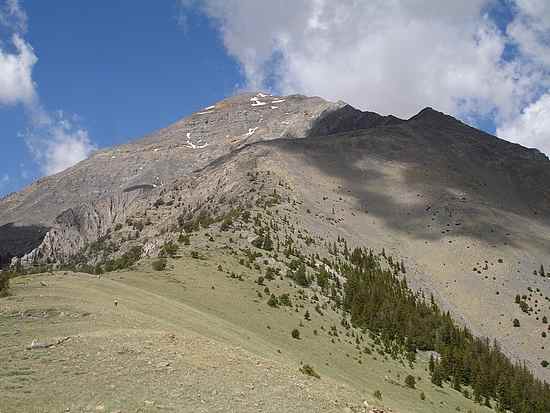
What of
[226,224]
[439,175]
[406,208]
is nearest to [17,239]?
[406,208]

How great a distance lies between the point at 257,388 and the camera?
17.7 meters

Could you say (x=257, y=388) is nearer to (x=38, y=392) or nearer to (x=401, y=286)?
(x=38, y=392)

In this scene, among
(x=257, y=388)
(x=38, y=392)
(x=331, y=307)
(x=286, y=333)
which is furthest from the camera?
(x=331, y=307)

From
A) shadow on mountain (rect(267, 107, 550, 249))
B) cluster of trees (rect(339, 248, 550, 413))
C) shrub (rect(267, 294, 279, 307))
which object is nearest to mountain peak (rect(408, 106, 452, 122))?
shadow on mountain (rect(267, 107, 550, 249))

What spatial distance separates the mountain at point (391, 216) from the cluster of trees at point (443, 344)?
15.2 ft

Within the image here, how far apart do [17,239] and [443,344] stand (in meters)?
148

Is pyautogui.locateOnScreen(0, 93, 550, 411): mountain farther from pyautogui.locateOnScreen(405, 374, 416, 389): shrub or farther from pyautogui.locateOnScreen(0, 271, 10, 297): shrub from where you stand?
pyautogui.locateOnScreen(405, 374, 416, 389): shrub

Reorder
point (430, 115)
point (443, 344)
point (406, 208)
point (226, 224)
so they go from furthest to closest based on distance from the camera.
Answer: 1. point (430, 115)
2. point (406, 208)
3. point (226, 224)
4. point (443, 344)

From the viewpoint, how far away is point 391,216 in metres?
98.7

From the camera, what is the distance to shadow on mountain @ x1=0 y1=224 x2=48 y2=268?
522 feet

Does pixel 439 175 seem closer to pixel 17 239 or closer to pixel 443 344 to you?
pixel 443 344

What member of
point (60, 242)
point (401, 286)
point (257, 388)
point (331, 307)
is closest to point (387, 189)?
point (401, 286)

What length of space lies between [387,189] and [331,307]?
6383cm

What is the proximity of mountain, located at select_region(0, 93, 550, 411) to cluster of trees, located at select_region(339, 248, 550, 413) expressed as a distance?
462 cm
